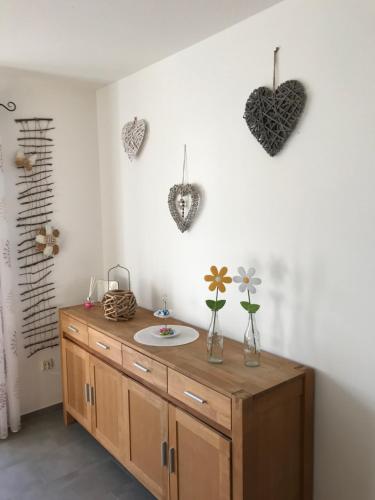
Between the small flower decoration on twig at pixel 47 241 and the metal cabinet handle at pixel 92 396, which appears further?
the small flower decoration on twig at pixel 47 241

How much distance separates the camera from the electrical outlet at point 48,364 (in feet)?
10.2

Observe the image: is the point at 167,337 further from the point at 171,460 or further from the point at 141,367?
the point at 171,460

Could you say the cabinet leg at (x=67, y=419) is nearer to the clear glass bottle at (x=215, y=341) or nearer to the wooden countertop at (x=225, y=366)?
the wooden countertop at (x=225, y=366)

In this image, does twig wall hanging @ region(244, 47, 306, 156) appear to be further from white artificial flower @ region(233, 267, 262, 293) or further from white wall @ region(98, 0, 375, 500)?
white artificial flower @ region(233, 267, 262, 293)

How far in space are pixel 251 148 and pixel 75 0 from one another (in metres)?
1.01

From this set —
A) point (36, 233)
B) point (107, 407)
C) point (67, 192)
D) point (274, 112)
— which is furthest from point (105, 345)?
point (274, 112)

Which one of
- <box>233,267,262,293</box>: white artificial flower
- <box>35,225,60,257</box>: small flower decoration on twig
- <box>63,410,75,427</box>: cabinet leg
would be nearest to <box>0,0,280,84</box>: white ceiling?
<box>35,225,60,257</box>: small flower decoration on twig

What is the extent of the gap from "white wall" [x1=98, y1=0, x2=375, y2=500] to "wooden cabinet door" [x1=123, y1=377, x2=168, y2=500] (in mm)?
553

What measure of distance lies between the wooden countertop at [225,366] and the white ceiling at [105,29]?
159cm

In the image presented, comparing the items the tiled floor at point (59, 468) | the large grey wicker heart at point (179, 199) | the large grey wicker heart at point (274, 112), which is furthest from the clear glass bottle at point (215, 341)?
the tiled floor at point (59, 468)

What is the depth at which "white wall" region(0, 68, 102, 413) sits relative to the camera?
9.61 ft

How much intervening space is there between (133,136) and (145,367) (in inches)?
61.1

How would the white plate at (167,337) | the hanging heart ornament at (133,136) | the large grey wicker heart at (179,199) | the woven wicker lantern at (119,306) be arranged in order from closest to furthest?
the white plate at (167,337)
the large grey wicker heart at (179,199)
the woven wicker lantern at (119,306)
the hanging heart ornament at (133,136)

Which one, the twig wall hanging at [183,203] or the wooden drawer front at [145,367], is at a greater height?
the twig wall hanging at [183,203]
